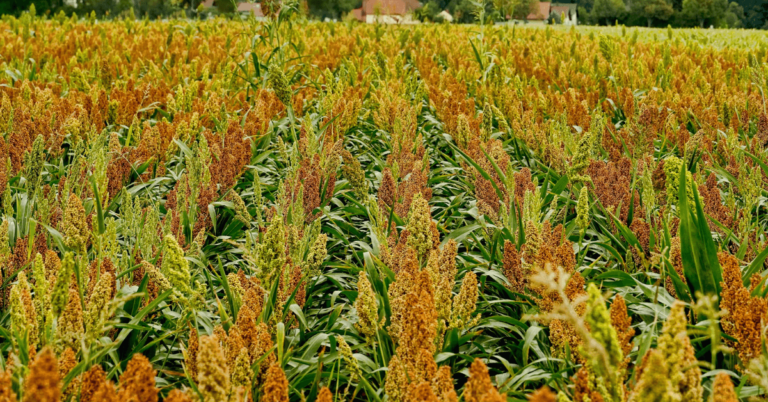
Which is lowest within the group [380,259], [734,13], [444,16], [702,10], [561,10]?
[380,259]

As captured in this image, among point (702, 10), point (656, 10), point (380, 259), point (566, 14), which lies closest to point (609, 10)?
point (656, 10)

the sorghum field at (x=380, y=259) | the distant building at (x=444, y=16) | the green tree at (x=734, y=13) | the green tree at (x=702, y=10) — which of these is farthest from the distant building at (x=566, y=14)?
the green tree at (x=734, y=13)

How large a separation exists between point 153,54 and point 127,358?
729 cm

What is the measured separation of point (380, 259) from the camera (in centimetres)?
248

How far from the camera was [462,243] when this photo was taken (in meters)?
3.18

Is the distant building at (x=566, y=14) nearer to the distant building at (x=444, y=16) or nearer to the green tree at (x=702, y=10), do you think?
the distant building at (x=444, y=16)

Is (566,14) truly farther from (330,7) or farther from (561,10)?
(561,10)

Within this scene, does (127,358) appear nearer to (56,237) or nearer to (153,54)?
(56,237)

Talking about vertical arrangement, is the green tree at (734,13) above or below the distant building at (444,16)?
above

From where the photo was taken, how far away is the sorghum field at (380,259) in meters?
1.43

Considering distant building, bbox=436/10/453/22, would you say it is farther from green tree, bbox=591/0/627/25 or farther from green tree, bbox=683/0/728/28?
green tree, bbox=683/0/728/28

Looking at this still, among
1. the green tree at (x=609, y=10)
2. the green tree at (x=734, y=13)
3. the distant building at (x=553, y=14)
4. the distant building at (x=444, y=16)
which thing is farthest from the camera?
the green tree at (x=734, y=13)

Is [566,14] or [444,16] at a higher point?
[444,16]

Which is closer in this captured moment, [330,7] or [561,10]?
[330,7]
